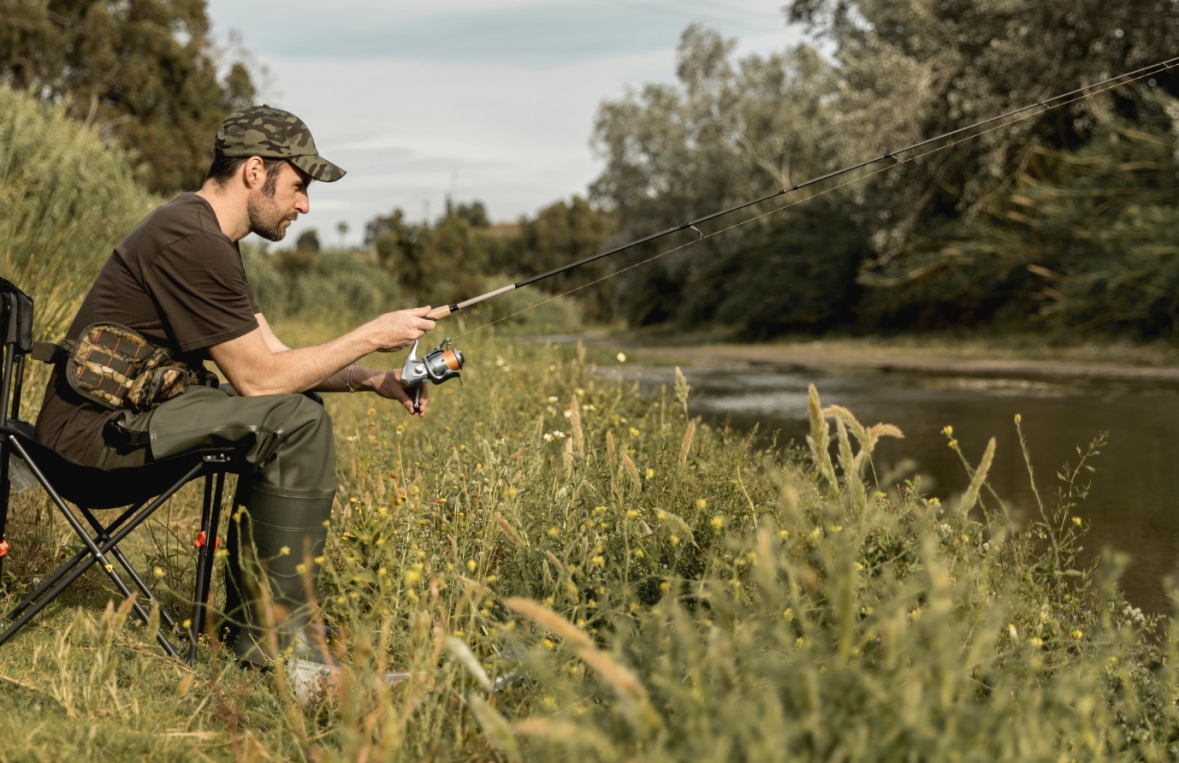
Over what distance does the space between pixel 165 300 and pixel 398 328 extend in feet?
2.19

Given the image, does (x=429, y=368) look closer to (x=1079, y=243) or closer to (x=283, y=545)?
(x=283, y=545)

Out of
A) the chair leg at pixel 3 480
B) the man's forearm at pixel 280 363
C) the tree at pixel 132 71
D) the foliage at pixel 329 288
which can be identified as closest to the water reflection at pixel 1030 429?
the man's forearm at pixel 280 363

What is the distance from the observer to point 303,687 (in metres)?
3.00

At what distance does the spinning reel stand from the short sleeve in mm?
558

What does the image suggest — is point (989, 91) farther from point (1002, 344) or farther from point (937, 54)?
point (1002, 344)

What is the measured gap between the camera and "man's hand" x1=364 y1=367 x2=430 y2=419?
12.8ft

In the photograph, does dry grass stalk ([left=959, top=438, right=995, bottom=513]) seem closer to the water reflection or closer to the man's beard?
the water reflection

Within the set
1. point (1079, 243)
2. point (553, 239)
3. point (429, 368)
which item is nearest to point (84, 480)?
point (429, 368)

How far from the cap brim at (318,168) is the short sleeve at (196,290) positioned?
37 cm

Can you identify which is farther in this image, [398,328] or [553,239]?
[553,239]

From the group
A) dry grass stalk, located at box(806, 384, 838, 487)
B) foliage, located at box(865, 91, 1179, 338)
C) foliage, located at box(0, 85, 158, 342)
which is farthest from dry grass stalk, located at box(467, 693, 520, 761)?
foliage, located at box(865, 91, 1179, 338)

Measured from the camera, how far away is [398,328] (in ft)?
A: 11.8

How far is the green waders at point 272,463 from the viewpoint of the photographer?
327 centimetres

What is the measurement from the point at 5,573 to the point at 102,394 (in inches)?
48.9
